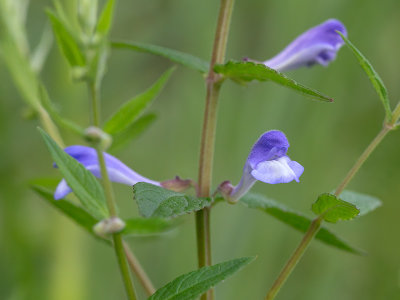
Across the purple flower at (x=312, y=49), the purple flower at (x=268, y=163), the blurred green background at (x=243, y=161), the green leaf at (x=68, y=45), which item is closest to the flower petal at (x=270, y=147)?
the purple flower at (x=268, y=163)

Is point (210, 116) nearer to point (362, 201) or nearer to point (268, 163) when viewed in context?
point (268, 163)

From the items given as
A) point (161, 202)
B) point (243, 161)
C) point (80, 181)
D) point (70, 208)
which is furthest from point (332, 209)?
point (243, 161)

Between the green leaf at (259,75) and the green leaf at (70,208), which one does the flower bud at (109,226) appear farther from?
the green leaf at (259,75)

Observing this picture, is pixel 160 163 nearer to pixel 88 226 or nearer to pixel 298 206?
pixel 298 206

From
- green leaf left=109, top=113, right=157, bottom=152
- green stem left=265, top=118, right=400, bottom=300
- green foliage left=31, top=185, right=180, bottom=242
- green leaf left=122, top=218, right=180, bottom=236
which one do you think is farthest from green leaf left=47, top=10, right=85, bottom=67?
green stem left=265, top=118, right=400, bottom=300

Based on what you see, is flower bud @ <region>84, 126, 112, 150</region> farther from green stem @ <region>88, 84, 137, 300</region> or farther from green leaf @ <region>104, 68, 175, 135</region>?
green leaf @ <region>104, 68, 175, 135</region>

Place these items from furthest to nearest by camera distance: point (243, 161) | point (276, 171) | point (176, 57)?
point (243, 161) → point (176, 57) → point (276, 171)
